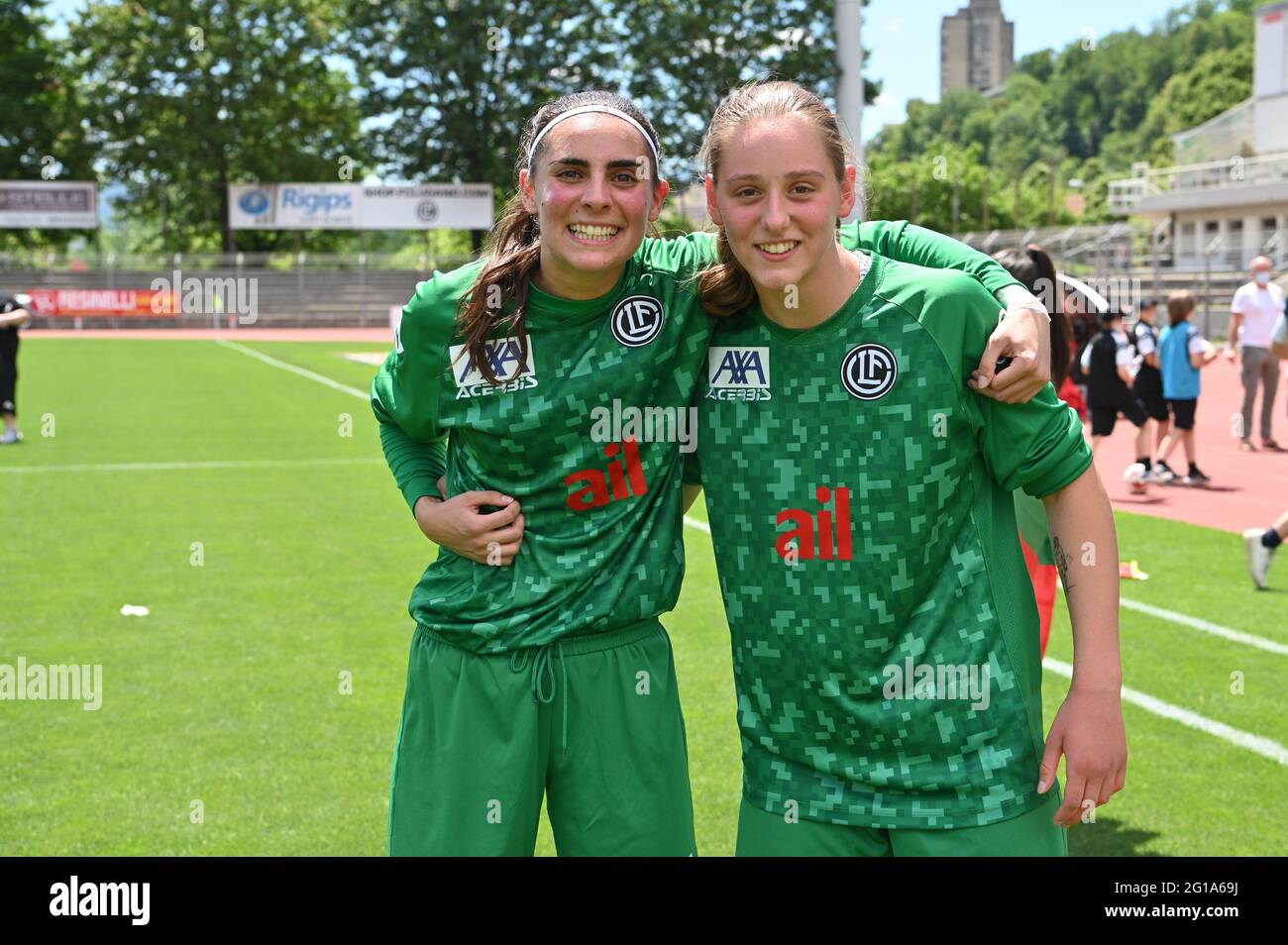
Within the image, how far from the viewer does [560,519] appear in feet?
9.62

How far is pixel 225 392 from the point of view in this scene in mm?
25406

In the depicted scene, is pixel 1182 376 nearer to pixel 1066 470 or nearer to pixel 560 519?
pixel 1066 470

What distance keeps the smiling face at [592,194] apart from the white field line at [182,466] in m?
13.2

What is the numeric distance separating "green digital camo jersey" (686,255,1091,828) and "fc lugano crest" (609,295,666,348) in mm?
280

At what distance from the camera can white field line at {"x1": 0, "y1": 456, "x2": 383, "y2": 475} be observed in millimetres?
15156

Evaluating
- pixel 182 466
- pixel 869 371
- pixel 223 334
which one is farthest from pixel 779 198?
pixel 223 334

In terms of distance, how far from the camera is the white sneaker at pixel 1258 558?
9.16 meters

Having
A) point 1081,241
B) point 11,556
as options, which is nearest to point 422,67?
point 1081,241

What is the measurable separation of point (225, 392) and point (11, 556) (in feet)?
50.4

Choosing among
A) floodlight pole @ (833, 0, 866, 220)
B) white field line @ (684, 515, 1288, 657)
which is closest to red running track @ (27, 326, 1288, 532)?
white field line @ (684, 515, 1288, 657)

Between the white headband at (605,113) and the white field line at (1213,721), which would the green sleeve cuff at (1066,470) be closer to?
the white headband at (605,113)

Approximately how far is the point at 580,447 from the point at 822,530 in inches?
21.1

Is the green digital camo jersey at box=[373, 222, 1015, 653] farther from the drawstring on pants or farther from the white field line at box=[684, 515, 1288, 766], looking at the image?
the white field line at box=[684, 515, 1288, 766]

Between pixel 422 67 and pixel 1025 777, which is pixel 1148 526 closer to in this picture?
pixel 1025 777
